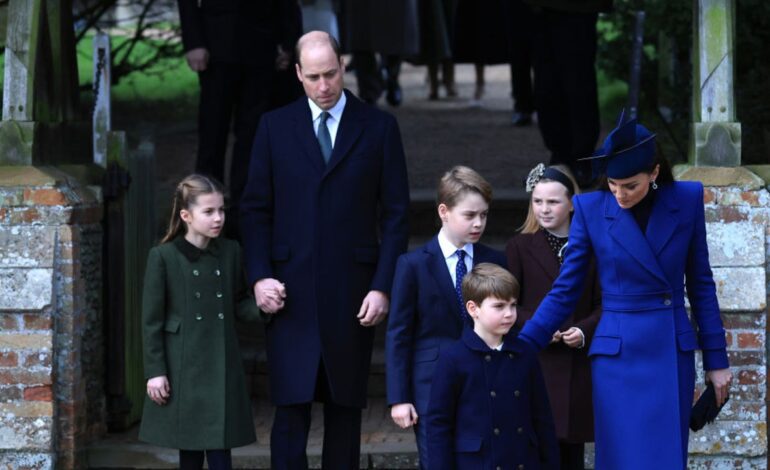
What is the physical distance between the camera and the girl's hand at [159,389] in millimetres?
6281

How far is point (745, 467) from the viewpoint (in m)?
6.80

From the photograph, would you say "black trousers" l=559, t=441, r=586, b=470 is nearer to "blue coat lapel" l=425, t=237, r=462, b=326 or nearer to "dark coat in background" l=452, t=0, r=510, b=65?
"blue coat lapel" l=425, t=237, r=462, b=326

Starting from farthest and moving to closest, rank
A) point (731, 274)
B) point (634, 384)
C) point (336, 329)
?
point (731, 274)
point (336, 329)
point (634, 384)

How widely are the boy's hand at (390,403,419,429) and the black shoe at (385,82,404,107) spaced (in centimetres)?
831

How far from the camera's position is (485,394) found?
5.32m

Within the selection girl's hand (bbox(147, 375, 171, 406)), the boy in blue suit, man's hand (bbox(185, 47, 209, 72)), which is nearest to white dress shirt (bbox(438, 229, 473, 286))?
the boy in blue suit

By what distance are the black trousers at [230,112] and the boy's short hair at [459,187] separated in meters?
2.65

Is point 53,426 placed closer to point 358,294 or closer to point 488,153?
point 358,294

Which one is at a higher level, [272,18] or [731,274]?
[272,18]

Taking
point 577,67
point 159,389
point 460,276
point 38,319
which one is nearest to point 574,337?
point 460,276

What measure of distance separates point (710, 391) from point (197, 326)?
2.06m

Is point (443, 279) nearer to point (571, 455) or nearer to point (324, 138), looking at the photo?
point (324, 138)

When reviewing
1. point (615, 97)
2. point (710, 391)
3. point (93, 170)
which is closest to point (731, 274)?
point (710, 391)

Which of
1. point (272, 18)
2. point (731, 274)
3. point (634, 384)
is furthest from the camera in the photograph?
point (272, 18)
